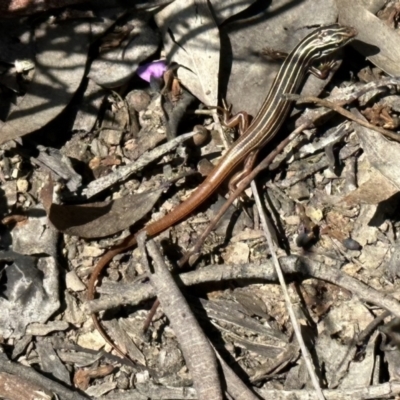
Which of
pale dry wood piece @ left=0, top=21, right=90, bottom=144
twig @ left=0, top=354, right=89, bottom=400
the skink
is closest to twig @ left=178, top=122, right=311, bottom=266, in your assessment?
the skink

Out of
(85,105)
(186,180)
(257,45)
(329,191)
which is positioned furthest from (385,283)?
(85,105)

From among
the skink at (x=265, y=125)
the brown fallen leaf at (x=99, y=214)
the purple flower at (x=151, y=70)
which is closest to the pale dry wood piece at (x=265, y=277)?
the skink at (x=265, y=125)

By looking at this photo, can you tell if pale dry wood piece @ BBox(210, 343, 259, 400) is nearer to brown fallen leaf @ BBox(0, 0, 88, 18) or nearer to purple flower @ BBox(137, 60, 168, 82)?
purple flower @ BBox(137, 60, 168, 82)

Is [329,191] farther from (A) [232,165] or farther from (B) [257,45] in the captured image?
(B) [257,45]

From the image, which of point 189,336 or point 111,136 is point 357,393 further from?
A: point 111,136

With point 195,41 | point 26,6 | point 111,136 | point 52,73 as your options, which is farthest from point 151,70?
point 26,6

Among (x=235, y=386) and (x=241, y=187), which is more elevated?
(x=241, y=187)
